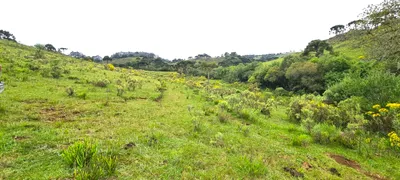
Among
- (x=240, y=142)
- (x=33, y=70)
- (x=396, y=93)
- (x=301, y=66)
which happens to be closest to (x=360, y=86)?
(x=396, y=93)

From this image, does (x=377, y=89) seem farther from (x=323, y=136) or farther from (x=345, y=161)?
(x=345, y=161)

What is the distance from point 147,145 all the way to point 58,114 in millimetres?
6853

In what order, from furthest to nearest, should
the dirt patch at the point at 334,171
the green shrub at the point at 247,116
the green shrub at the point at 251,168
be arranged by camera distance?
the green shrub at the point at 247,116
the dirt patch at the point at 334,171
the green shrub at the point at 251,168

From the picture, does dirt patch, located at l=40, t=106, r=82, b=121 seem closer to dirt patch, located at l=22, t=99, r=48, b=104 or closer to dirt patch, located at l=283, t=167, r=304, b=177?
dirt patch, located at l=22, t=99, r=48, b=104

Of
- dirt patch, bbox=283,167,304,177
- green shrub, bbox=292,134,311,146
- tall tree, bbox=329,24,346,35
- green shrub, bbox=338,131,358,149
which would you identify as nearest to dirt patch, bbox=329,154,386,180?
green shrub, bbox=292,134,311,146

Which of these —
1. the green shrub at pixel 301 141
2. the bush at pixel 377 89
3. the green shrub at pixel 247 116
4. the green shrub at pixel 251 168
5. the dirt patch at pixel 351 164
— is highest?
the bush at pixel 377 89

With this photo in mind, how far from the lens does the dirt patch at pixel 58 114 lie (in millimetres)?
11637

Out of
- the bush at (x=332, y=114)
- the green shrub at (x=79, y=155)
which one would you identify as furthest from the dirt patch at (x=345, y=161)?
the green shrub at (x=79, y=155)

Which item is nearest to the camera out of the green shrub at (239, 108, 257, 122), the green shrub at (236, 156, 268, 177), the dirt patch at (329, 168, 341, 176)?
the green shrub at (236, 156, 268, 177)

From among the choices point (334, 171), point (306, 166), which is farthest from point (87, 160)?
point (334, 171)

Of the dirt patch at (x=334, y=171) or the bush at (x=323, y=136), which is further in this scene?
the bush at (x=323, y=136)

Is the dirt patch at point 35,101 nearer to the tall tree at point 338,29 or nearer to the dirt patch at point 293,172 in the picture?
the dirt patch at point 293,172

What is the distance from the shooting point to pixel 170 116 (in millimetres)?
15391

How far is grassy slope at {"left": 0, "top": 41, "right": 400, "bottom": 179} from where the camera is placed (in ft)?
23.0
